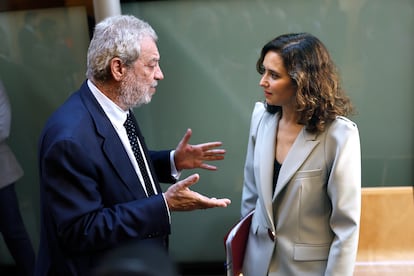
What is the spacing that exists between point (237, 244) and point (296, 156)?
0.55m

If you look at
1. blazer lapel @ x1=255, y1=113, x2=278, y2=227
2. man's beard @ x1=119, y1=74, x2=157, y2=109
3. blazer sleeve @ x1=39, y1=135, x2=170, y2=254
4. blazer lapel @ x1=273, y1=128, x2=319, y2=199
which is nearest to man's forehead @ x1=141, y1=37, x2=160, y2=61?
man's beard @ x1=119, y1=74, x2=157, y2=109

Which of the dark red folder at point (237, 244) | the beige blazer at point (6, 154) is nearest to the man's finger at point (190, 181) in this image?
the dark red folder at point (237, 244)

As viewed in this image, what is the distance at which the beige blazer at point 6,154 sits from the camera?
2814 millimetres

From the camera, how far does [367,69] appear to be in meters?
2.75

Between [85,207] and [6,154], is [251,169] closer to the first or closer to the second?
[85,207]

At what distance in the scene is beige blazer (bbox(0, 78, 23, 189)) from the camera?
9.23 feet

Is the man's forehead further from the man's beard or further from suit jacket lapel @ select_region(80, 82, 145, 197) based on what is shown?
suit jacket lapel @ select_region(80, 82, 145, 197)

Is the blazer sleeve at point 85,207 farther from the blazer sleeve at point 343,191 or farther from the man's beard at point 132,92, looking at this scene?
the blazer sleeve at point 343,191

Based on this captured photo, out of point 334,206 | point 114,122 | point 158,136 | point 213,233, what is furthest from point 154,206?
point 213,233

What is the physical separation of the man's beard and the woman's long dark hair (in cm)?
59

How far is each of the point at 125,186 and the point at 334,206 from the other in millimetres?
830

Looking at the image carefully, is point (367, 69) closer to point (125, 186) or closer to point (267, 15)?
point (267, 15)

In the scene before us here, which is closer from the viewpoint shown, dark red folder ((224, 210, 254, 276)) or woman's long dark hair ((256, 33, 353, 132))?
woman's long dark hair ((256, 33, 353, 132))

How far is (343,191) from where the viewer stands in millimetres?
1679
